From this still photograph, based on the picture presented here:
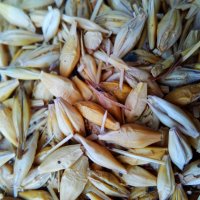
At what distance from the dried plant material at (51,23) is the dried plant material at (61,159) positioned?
0.22m

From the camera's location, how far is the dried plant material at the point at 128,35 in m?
0.65

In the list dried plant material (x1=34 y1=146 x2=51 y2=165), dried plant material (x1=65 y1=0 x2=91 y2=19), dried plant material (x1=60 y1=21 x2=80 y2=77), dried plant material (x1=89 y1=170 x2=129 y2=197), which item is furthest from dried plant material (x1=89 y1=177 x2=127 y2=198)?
dried plant material (x1=65 y1=0 x2=91 y2=19)

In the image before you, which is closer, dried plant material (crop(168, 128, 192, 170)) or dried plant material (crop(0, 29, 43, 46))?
dried plant material (crop(168, 128, 192, 170))

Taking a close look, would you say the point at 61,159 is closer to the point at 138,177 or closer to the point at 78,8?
the point at 138,177

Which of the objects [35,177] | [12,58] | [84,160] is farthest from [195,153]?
[12,58]

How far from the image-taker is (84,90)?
66 cm

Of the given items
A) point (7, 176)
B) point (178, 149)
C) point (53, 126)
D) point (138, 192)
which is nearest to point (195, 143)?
point (178, 149)

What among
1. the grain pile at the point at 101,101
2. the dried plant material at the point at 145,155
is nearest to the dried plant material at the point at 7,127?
the grain pile at the point at 101,101

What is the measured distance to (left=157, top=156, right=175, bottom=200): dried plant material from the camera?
620 millimetres

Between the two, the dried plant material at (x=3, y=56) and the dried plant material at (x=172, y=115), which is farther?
the dried plant material at (x=3, y=56)

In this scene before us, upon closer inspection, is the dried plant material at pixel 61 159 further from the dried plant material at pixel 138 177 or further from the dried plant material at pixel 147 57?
the dried plant material at pixel 147 57

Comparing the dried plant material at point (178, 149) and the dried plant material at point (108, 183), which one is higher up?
the dried plant material at point (178, 149)

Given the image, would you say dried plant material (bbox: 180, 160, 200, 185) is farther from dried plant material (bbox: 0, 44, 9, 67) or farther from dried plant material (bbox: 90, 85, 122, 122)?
dried plant material (bbox: 0, 44, 9, 67)

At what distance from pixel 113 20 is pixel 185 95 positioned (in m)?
0.20
